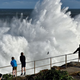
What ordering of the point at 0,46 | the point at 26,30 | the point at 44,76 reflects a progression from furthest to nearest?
the point at 26,30 < the point at 0,46 < the point at 44,76

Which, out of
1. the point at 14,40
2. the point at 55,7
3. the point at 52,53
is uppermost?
the point at 55,7

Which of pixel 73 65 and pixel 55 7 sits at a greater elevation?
pixel 55 7

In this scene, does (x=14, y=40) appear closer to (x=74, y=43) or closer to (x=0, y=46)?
(x=0, y=46)

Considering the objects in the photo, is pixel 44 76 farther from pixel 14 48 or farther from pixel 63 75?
pixel 14 48

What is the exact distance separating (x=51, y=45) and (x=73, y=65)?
13.1 m

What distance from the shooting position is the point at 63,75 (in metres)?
6.84

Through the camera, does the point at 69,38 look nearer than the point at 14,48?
No

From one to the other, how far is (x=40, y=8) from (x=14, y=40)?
1381 centimetres

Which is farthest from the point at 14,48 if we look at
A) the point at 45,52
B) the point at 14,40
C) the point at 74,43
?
the point at 74,43

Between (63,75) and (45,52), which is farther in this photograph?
(45,52)

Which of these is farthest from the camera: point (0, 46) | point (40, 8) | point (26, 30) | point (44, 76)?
point (40, 8)

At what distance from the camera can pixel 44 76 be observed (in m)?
6.75

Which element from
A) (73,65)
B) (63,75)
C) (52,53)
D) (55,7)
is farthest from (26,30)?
(63,75)

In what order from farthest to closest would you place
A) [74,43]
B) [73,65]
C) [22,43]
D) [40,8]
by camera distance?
[40,8] → [74,43] → [22,43] → [73,65]
